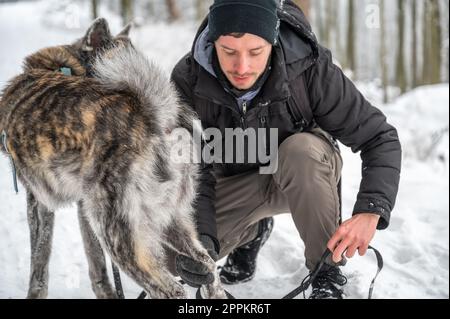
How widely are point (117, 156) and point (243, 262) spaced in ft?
5.28

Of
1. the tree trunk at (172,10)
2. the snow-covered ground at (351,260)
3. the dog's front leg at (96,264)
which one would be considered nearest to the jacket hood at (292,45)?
the snow-covered ground at (351,260)

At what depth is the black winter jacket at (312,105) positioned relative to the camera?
2693 millimetres

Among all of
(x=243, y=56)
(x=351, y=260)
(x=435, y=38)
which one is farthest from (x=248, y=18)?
Result: (x=435, y=38)

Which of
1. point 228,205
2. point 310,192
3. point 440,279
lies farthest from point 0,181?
point 440,279

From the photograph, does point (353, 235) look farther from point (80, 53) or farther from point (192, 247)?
point (80, 53)

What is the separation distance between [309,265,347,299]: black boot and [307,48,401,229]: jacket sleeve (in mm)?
410

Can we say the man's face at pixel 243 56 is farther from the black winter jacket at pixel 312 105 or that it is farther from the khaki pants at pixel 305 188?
the khaki pants at pixel 305 188

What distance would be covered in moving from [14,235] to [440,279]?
318cm

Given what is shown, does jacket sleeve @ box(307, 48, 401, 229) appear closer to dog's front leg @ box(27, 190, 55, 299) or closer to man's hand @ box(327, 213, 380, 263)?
man's hand @ box(327, 213, 380, 263)

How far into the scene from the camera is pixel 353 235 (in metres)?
2.61

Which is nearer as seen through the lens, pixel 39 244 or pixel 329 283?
pixel 329 283

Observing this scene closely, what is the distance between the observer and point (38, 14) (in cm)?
2200

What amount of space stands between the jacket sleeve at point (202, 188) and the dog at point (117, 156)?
0.30ft

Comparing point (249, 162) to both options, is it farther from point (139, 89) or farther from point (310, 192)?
point (139, 89)
